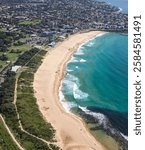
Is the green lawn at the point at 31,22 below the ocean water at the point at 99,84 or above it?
above

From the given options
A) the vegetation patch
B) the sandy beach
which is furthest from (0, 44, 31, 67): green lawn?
the vegetation patch

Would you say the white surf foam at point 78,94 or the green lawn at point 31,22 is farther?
the green lawn at point 31,22

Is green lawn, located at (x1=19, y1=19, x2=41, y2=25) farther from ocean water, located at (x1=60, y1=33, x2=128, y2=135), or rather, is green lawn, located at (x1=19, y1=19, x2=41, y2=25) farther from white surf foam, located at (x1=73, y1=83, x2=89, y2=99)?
white surf foam, located at (x1=73, y1=83, x2=89, y2=99)

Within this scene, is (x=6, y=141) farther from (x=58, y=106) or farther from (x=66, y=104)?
(x=66, y=104)

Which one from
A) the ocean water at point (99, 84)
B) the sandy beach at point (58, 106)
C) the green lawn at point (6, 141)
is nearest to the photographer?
the green lawn at point (6, 141)

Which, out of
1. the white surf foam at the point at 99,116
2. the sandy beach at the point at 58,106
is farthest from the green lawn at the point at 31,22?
the white surf foam at the point at 99,116

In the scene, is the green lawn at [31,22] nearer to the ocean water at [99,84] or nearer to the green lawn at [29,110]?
the ocean water at [99,84]

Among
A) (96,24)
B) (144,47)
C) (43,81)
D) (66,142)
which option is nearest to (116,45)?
(96,24)

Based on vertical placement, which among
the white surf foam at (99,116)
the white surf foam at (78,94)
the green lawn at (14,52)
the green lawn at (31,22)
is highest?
the green lawn at (31,22)
